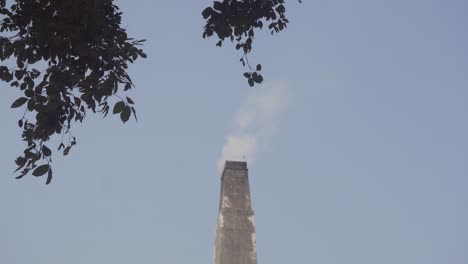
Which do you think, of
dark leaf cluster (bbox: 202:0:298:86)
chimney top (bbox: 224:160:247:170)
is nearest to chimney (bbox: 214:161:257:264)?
chimney top (bbox: 224:160:247:170)

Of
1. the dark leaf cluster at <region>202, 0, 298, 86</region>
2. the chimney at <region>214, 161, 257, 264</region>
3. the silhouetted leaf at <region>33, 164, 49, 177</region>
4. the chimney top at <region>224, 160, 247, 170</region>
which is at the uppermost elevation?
the chimney top at <region>224, 160, 247, 170</region>

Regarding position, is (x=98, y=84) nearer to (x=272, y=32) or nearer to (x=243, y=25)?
(x=243, y=25)

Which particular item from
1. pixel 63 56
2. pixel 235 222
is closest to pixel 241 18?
pixel 63 56

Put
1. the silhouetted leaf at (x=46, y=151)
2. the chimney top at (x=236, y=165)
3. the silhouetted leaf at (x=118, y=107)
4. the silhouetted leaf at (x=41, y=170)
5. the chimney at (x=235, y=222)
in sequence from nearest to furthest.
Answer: the silhouetted leaf at (x=41, y=170) < the silhouetted leaf at (x=118, y=107) < the silhouetted leaf at (x=46, y=151) < the chimney at (x=235, y=222) < the chimney top at (x=236, y=165)

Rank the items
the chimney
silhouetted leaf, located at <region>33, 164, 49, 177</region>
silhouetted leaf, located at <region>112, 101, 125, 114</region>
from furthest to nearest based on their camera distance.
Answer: the chimney
silhouetted leaf, located at <region>112, 101, 125, 114</region>
silhouetted leaf, located at <region>33, 164, 49, 177</region>

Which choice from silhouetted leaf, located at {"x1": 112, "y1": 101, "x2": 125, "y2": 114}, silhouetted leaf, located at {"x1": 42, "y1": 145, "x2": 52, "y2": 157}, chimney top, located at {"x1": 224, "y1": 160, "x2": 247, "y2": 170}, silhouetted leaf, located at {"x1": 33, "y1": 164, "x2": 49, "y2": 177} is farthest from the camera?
chimney top, located at {"x1": 224, "y1": 160, "x2": 247, "y2": 170}

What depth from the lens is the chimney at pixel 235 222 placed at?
9.95 meters

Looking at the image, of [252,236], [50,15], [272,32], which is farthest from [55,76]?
[252,236]

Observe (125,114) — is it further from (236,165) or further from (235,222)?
(236,165)

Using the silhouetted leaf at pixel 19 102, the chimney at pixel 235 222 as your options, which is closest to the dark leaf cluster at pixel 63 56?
the silhouetted leaf at pixel 19 102

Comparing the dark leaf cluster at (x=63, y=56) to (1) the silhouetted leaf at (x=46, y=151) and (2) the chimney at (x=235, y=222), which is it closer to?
(1) the silhouetted leaf at (x=46, y=151)

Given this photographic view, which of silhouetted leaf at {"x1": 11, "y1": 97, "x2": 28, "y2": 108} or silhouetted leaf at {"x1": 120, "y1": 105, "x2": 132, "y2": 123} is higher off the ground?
silhouetted leaf at {"x1": 11, "y1": 97, "x2": 28, "y2": 108}

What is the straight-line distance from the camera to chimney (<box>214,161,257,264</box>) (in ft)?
32.7

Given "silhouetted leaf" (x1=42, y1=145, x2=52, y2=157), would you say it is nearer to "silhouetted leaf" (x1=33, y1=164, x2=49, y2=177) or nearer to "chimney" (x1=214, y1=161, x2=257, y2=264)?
"silhouetted leaf" (x1=33, y1=164, x2=49, y2=177)
